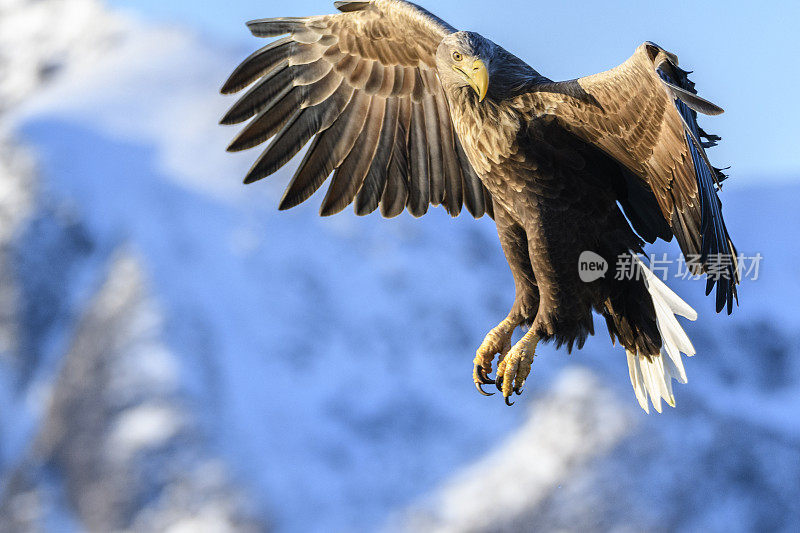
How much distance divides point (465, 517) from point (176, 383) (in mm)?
11924

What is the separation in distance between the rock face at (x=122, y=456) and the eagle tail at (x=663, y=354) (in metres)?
30.2

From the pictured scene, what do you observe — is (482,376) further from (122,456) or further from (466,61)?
(122,456)

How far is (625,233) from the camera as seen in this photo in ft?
13.2

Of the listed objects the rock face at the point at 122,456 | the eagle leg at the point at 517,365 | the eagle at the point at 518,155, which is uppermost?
the rock face at the point at 122,456

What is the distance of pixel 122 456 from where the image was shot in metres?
35.3

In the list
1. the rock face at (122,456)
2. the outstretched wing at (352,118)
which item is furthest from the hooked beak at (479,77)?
the rock face at (122,456)

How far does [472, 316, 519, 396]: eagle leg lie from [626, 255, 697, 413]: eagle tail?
0.65m

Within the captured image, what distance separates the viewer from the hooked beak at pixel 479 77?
349cm

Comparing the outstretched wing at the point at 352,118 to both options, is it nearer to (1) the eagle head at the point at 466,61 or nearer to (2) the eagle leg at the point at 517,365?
(1) the eagle head at the point at 466,61

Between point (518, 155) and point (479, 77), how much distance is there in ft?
1.19

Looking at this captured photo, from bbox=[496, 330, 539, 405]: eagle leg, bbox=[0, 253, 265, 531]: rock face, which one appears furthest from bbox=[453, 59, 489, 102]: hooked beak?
bbox=[0, 253, 265, 531]: rock face

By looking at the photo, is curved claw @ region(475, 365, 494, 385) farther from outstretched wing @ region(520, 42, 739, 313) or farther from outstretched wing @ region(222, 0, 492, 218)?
outstretched wing @ region(520, 42, 739, 313)

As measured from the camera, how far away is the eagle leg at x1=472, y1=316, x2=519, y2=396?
4.11 meters

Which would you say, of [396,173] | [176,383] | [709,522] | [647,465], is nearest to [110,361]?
[176,383]
